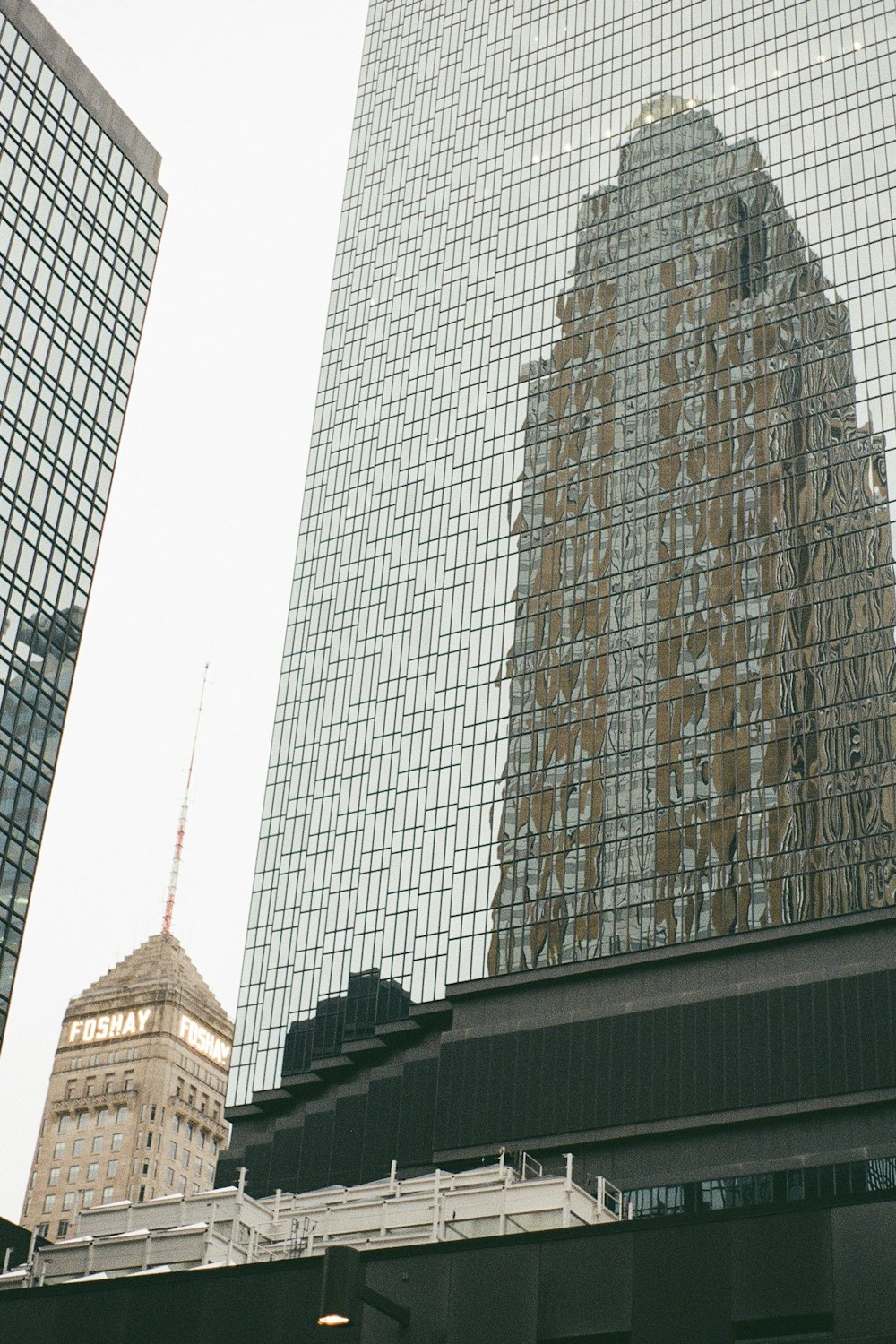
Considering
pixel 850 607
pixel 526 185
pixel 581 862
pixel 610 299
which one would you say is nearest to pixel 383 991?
pixel 581 862

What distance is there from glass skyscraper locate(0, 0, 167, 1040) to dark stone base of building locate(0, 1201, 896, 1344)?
74525 mm

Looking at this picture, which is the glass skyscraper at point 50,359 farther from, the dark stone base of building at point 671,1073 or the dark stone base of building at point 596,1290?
the dark stone base of building at point 596,1290

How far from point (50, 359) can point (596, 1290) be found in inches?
4226

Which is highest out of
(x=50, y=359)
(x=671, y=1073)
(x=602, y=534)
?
(x=50, y=359)

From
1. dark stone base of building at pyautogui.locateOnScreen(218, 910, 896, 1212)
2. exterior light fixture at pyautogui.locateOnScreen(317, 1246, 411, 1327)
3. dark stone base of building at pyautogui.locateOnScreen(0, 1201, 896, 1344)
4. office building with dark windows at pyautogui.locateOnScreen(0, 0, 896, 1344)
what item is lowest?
exterior light fixture at pyautogui.locateOnScreen(317, 1246, 411, 1327)

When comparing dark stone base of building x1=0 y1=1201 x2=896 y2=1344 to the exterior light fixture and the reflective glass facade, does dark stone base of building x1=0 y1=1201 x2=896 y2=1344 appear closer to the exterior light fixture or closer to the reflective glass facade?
the exterior light fixture

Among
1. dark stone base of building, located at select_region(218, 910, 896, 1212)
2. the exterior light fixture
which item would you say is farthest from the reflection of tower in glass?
the exterior light fixture

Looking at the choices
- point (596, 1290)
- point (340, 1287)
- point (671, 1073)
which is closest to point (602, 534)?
point (671, 1073)

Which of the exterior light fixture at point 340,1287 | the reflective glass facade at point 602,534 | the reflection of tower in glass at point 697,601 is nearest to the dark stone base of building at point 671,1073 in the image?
the reflective glass facade at point 602,534

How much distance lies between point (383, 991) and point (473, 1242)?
84.2 metres

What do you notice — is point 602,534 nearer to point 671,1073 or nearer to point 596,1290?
point 671,1073

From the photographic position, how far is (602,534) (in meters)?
131

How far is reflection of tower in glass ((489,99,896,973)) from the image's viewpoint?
111 m

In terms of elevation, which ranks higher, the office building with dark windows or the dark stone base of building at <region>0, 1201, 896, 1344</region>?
the office building with dark windows
